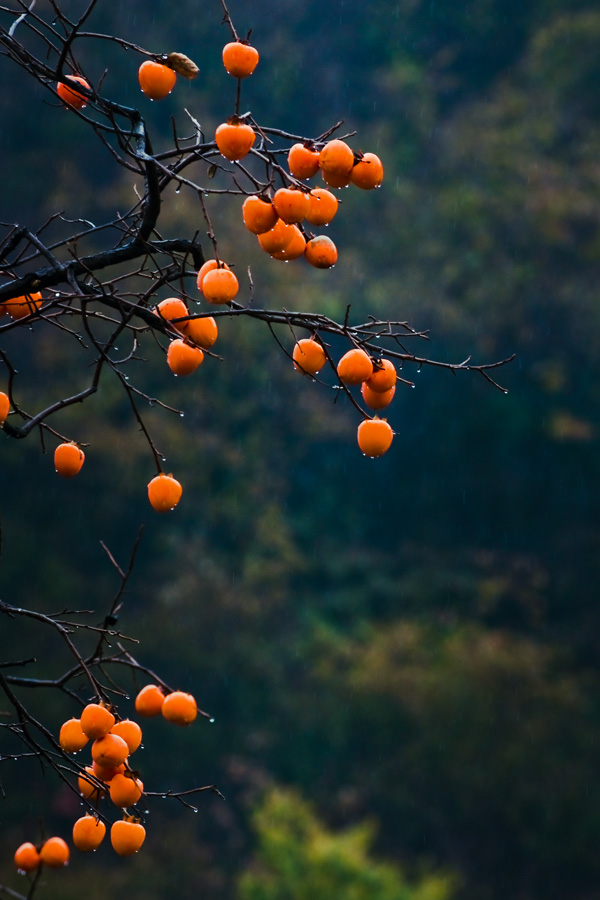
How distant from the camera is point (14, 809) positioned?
574cm

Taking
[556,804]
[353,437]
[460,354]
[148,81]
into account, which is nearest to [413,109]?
[460,354]

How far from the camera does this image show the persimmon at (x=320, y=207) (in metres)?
1.06

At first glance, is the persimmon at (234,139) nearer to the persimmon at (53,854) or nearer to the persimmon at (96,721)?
the persimmon at (96,721)

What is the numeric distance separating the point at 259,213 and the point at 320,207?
73 millimetres

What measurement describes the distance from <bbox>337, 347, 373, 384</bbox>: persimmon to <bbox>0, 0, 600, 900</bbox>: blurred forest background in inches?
173

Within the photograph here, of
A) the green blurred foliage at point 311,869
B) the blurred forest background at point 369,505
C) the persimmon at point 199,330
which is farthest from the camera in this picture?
the blurred forest background at point 369,505

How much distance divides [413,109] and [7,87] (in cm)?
391

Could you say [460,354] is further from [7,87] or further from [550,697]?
[7,87]

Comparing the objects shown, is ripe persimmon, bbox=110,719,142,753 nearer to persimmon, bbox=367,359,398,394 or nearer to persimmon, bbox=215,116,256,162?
persimmon, bbox=367,359,398,394

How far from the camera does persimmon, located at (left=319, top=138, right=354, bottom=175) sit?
1068 millimetres

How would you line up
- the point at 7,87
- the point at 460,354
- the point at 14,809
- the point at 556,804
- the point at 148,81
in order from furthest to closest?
the point at 460,354, the point at 7,87, the point at 556,804, the point at 14,809, the point at 148,81

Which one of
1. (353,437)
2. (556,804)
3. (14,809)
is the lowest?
(14,809)

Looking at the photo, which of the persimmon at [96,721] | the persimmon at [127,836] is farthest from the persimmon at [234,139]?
the persimmon at [127,836]

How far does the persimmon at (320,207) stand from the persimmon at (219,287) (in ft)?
0.34
